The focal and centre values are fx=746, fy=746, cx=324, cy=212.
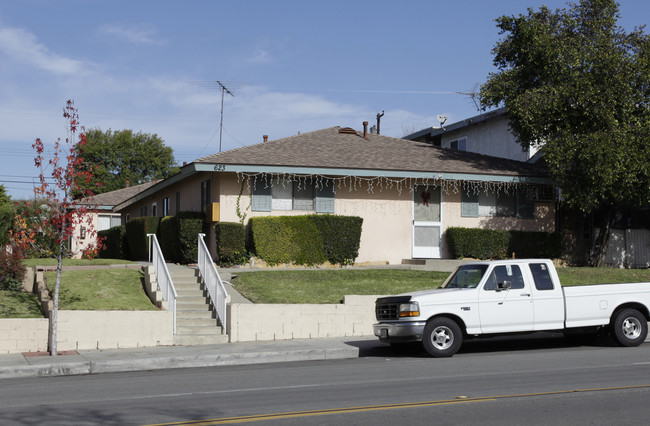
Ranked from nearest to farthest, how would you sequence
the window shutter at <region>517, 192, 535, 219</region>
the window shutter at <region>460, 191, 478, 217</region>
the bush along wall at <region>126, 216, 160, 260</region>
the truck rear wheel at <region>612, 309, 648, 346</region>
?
the truck rear wheel at <region>612, 309, 648, 346</region> → the window shutter at <region>460, 191, 478, 217</region> → the window shutter at <region>517, 192, 535, 219</region> → the bush along wall at <region>126, 216, 160, 260</region>

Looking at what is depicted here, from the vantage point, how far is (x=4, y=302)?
17.8 meters

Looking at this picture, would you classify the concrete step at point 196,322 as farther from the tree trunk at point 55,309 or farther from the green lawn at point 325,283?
the tree trunk at point 55,309

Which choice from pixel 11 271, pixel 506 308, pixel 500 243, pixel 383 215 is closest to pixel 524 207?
pixel 500 243

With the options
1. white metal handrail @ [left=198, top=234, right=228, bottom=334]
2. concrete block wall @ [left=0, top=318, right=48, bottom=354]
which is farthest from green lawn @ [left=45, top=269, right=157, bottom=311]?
concrete block wall @ [left=0, top=318, right=48, bottom=354]

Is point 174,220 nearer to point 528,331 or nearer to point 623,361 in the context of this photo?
point 528,331

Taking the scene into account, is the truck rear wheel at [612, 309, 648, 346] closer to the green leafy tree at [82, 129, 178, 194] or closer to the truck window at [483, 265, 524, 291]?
the truck window at [483, 265, 524, 291]

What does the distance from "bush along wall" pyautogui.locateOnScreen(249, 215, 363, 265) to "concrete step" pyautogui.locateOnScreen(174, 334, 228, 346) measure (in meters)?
6.79

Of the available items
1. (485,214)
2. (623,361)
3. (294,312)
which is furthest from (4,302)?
(485,214)

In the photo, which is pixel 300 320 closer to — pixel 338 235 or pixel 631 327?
pixel 338 235

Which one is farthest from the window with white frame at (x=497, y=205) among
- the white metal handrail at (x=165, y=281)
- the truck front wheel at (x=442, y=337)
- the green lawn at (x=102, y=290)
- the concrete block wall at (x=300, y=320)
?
the truck front wheel at (x=442, y=337)

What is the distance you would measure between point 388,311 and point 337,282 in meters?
6.10

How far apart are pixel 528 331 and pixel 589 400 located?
17.9 feet

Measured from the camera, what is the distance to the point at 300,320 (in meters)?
17.4

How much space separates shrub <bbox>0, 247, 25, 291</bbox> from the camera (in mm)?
19766
